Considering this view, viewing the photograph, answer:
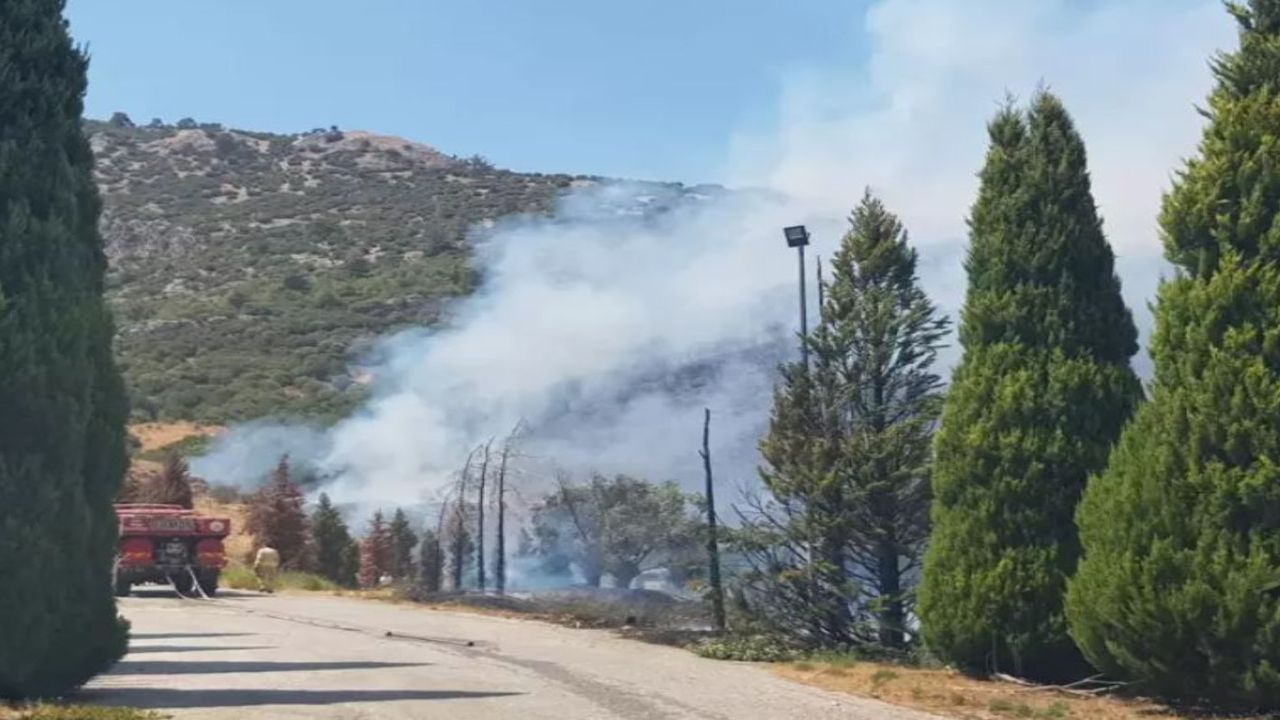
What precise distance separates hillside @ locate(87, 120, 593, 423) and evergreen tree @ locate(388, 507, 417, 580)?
16.9 metres

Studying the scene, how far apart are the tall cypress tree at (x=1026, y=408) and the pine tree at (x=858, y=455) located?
3510 millimetres

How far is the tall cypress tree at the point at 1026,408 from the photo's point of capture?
13.3 meters

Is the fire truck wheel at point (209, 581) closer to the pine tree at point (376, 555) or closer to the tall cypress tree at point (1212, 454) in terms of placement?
the pine tree at point (376, 555)

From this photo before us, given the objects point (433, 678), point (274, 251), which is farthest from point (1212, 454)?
point (274, 251)

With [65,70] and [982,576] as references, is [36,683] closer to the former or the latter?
[65,70]

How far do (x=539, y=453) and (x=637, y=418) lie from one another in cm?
249

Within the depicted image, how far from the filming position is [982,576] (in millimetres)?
13430

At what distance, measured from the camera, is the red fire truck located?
29797 millimetres

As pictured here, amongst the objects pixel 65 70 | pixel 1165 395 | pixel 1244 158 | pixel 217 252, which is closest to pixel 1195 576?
pixel 1165 395

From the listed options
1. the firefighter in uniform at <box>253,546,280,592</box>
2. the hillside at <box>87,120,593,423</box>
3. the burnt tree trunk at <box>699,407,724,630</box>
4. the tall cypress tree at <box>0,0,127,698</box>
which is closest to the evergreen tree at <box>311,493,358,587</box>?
the firefighter in uniform at <box>253,546,280,592</box>

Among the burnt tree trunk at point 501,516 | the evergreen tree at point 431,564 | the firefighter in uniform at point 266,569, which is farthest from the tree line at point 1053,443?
the firefighter in uniform at point 266,569

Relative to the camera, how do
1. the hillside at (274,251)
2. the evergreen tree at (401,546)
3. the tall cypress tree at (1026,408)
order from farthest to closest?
the hillside at (274,251)
the evergreen tree at (401,546)
the tall cypress tree at (1026,408)

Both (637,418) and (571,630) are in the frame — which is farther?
(637,418)

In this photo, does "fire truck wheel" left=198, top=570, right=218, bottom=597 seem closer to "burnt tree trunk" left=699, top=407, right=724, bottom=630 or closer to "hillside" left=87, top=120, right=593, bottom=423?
"burnt tree trunk" left=699, top=407, right=724, bottom=630
